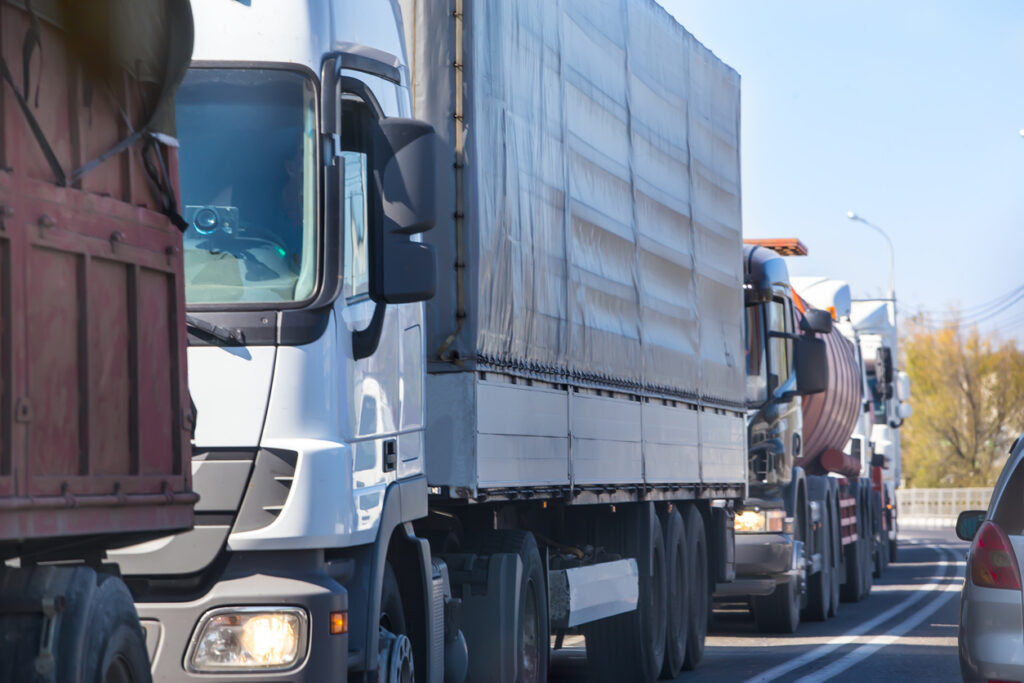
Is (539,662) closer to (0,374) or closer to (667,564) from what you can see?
(667,564)

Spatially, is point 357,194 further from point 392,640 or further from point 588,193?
point 588,193

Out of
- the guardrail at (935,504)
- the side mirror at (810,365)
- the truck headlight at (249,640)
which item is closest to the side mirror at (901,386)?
the side mirror at (810,365)

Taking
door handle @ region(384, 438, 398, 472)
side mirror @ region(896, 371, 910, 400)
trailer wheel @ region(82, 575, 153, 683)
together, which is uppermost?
side mirror @ region(896, 371, 910, 400)

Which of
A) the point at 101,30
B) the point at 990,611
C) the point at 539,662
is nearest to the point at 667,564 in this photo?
the point at 539,662

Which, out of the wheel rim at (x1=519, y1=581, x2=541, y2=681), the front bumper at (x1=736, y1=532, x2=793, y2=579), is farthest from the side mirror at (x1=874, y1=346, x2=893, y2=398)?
the wheel rim at (x1=519, y1=581, x2=541, y2=681)

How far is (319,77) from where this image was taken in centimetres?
659

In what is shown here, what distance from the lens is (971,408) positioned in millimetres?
76438

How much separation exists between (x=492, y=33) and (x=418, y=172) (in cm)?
240

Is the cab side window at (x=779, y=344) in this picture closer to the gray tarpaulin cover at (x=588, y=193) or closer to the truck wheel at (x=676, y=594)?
the gray tarpaulin cover at (x=588, y=193)

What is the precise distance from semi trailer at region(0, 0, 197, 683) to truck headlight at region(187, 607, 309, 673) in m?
1.00

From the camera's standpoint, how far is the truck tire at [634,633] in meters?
11.7

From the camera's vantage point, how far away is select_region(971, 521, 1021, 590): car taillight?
775cm

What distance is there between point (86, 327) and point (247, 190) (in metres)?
1.98

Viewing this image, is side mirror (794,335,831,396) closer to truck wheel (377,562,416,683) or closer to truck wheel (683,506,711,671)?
truck wheel (683,506,711,671)
